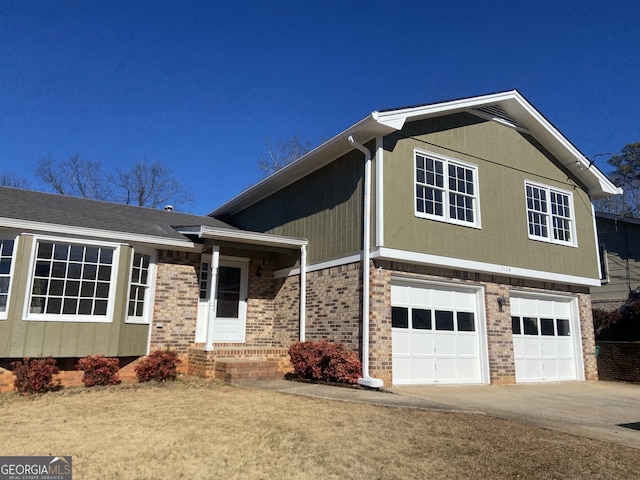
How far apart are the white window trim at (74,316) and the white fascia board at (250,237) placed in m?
1.94

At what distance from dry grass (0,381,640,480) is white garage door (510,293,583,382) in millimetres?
6507

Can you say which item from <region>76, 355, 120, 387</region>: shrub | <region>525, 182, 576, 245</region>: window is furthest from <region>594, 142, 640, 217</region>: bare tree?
<region>76, 355, 120, 387</region>: shrub


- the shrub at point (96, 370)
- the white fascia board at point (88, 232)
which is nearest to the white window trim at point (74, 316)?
the white fascia board at point (88, 232)

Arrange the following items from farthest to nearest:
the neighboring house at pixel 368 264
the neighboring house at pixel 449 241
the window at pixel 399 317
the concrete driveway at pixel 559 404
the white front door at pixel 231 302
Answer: the white front door at pixel 231 302
the window at pixel 399 317
the neighboring house at pixel 449 241
the neighboring house at pixel 368 264
the concrete driveway at pixel 559 404

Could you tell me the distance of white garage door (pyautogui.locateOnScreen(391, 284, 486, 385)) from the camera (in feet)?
36.7

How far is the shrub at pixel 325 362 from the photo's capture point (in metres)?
10.3

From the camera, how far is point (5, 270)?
395 inches

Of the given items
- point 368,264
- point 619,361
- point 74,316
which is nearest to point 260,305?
point 368,264

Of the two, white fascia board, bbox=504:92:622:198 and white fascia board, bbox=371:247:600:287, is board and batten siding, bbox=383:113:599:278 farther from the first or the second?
white fascia board, bbox=504:92:622:198

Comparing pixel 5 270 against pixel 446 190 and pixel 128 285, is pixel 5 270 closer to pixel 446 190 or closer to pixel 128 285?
pixel 128 285

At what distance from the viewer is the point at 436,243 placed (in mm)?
11633

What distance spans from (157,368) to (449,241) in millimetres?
7210

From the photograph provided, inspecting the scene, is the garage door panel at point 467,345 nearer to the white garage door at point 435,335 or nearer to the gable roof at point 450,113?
the white garage door at point 435,335

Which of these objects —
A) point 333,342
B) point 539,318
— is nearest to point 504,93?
point 539,318
